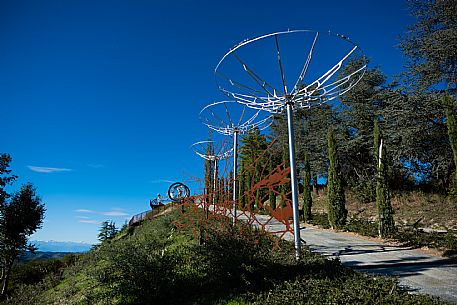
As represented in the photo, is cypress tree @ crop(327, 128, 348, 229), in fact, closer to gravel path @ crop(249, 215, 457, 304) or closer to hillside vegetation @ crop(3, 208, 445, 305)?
gravel path @ crop(249, 215, 457, 304)

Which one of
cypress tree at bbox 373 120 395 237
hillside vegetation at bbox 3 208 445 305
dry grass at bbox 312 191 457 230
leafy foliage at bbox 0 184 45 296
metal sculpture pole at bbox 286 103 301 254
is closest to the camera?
hillside vegetation at bbox 3 208 445 305

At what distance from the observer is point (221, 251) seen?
5.81m

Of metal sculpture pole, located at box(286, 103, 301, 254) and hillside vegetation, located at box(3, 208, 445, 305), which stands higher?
metal sculpture pole, located at box(286, 103, 301, 254)

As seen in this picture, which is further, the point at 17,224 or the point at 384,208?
the point at 17,224

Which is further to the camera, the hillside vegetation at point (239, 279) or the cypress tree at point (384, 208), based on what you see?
the cypress tree at point (384, 208)

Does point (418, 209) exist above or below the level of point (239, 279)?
above

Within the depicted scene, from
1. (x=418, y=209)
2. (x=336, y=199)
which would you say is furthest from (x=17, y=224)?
(x=418, y=209)

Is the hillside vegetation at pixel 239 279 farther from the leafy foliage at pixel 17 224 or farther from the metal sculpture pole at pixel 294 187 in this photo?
the leafy foliage at pixel 17 224

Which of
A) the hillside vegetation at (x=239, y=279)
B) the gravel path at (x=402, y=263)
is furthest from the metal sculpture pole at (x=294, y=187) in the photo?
the gravel path at (x=402, y=263)

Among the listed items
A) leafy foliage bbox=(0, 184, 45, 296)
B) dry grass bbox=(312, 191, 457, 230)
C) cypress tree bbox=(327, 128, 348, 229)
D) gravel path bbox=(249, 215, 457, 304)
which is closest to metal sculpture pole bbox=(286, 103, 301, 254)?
gravel path bbox=(249, 215, 457, 304)

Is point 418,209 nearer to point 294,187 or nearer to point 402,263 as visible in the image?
point 402,263

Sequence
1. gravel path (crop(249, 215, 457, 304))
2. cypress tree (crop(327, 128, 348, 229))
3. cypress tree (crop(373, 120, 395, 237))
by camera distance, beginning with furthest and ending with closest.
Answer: cypress tree (crop(327, 128, 348, 229)) < cypress tree (crop(373, 120, 395, 237)) < gravel path (crop(249, 215, 457, 304))

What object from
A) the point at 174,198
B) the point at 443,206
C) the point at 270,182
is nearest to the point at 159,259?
the point at 270,182

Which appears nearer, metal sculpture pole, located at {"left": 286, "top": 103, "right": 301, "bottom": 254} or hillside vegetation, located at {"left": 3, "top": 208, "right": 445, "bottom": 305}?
hillside vegetation, located at {"left": 3, "top": 208, "right": 445, "bottom": 305}
